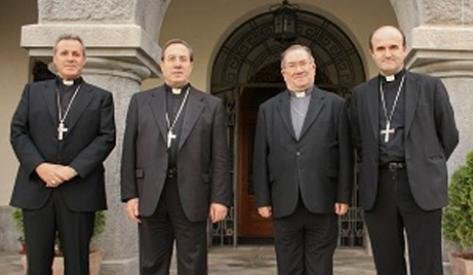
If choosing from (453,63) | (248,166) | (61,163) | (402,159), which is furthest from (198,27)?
(402,159)

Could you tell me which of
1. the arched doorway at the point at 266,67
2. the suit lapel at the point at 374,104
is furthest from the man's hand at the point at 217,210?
the arched doorway at the point at 266,67

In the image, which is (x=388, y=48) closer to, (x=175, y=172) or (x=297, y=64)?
(x=297, y=64)

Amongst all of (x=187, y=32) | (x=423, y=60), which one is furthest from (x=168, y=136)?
(x=187, y=32)

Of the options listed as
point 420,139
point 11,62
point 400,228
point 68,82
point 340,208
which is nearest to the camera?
point 420,139

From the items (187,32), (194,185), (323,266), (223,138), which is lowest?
(323,266)

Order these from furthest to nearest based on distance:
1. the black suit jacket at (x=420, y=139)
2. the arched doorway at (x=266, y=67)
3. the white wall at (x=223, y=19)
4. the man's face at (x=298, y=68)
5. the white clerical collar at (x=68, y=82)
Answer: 1. the arched doorway at (x=266, y=67)
2. the white wall at (x=223, y=19)
3. the white clerical collar at (x=68, y=82)
4. the man's face at (x=298, y=68)
5. the black suit jacket at (x=420, y=139)

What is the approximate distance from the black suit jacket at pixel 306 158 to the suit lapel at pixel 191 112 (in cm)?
→ 45

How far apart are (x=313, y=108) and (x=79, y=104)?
159cm

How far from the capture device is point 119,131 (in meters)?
5.32

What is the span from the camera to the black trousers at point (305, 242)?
13.4ft

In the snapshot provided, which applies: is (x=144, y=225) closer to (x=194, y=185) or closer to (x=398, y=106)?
(x=194, y=185)

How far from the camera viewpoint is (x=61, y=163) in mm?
4203

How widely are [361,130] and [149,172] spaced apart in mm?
1398

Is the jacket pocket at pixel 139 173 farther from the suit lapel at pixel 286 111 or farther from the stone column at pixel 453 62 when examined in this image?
the stone column at pixel 453 62
